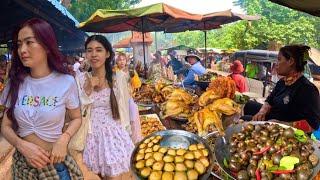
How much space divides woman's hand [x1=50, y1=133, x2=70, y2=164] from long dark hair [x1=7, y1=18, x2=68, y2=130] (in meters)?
0.32

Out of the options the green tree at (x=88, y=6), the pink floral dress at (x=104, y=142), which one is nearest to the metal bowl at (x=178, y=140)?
the pink floral dress at (x=104, y=142)

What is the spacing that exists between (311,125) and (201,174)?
2253 millimetres

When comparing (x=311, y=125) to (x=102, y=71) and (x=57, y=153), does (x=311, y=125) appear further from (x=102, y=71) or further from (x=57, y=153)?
(x=57, y=153)

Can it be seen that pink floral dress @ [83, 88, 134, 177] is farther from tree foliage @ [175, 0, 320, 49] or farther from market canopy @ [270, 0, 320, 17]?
tree foliage @ [175, 0, 320, 49]

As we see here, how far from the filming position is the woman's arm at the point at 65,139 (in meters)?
2.17

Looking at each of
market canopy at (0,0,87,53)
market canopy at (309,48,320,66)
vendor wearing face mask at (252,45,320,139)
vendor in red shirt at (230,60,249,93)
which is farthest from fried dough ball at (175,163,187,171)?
market canopy at (309,48,320,66)

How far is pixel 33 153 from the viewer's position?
6.92ft

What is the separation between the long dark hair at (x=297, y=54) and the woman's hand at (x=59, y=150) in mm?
3118

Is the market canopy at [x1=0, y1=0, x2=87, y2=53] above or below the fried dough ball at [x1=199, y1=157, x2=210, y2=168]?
above

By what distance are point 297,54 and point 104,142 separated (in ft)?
8.92

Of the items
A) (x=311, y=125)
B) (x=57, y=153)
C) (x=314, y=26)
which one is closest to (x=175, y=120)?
(x=311, y=125)

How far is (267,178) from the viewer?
1.99 m

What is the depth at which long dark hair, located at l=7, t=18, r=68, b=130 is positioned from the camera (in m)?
2.15

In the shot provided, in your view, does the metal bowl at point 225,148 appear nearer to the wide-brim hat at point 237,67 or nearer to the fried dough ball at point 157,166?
the fried dough ball at point 157,166
